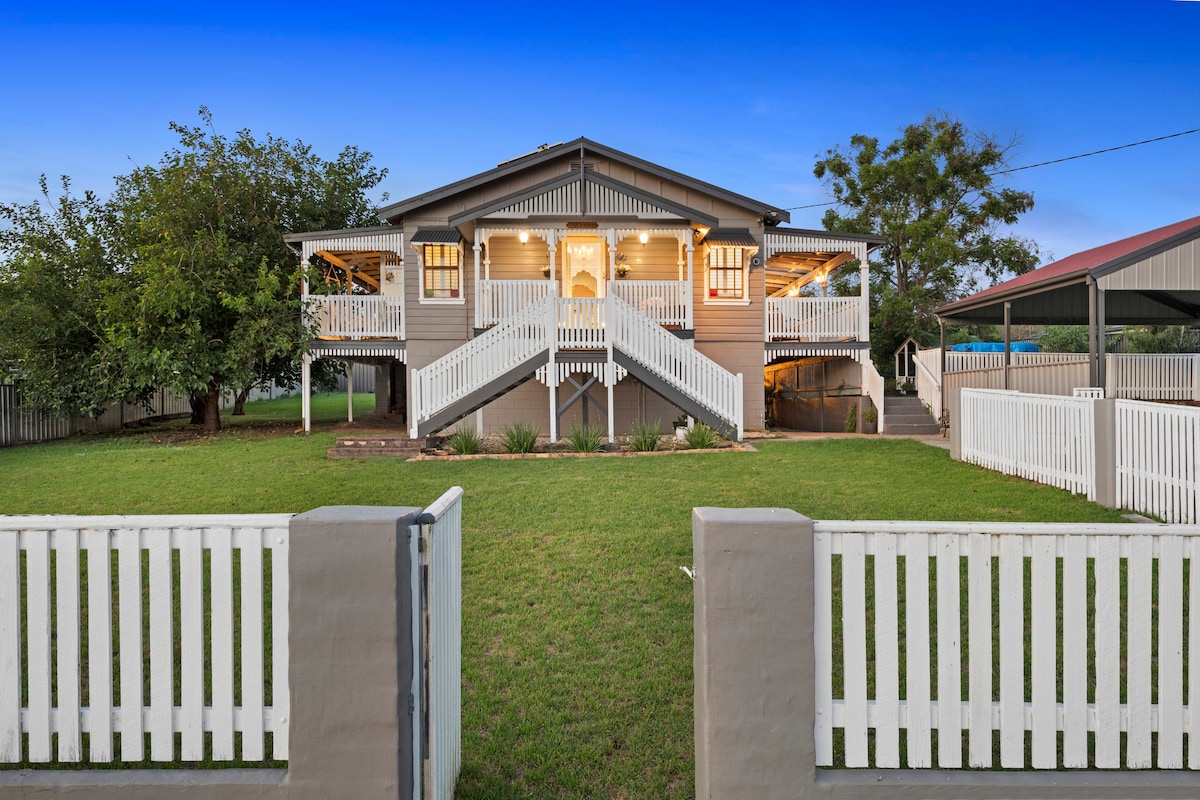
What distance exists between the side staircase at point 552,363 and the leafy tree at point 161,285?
551 cm

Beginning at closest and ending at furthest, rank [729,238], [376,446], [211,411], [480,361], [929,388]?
[376,446] → [480,361] → [729,238] → [929,388] → [211,411]

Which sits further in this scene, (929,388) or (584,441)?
(929,388)

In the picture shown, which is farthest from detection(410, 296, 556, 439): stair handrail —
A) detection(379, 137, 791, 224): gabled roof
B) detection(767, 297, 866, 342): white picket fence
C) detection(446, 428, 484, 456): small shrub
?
detection(767, 297, 866, 342): white picket fence

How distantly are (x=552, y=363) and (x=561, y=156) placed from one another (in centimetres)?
630

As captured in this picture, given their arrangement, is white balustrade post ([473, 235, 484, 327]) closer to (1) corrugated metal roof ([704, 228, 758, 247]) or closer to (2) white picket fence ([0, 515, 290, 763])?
(1) corrugated metal roof ([704, 228, 758, 247])

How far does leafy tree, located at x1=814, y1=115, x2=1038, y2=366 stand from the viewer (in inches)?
1209

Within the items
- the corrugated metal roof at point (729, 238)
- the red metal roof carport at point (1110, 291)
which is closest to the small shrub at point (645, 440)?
the corrugated metal roof at point (729, 238)

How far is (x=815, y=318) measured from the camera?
18844 millimetres

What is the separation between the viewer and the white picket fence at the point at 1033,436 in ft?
29.5

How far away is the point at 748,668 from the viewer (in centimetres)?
262

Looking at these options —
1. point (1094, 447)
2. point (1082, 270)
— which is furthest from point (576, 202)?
point (1094, 447)

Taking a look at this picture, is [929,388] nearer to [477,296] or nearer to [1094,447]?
[1094,447]

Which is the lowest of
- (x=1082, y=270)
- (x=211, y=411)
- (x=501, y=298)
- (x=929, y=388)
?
(x=211, y=411)

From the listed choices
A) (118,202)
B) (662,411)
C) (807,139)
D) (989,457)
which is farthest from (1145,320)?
Result: (118,202)
